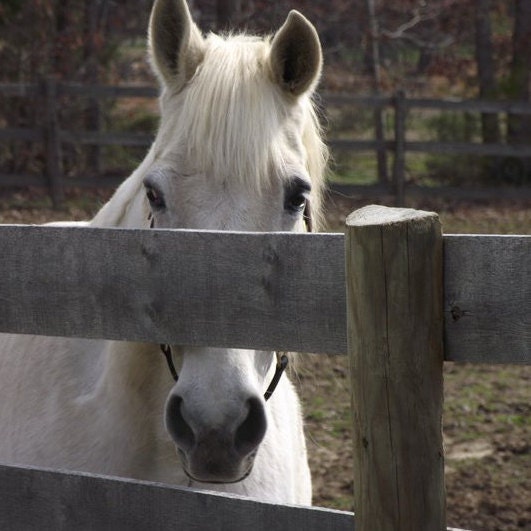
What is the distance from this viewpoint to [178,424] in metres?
2.34

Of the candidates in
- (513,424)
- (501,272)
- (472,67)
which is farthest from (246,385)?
(472,67)

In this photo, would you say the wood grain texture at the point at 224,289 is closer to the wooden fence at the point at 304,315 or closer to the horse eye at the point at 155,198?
the wooden fence at the point at 304,315

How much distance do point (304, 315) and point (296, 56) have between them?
3.87 ft

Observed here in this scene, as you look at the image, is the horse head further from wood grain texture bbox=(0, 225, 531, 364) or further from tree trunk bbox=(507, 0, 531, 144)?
tree trunk bbox=(507, 0, 531, 144)

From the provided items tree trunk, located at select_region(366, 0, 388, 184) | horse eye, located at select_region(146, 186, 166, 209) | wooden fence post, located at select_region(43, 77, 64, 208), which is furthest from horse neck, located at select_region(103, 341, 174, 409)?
tree trunk, located at select_region(366, 0, 388, 184)

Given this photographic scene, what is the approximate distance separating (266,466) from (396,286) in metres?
1.27

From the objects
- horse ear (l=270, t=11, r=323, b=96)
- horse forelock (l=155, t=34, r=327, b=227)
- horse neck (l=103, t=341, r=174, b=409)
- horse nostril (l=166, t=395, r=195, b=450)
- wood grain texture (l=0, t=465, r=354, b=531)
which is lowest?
wood grain texture (l=0, t=465, r=354, b=531)

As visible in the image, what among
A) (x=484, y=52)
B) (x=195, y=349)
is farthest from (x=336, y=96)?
(x=195, y=349)

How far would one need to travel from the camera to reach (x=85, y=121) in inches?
637

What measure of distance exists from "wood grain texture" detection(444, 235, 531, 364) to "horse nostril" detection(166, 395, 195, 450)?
0.70 m

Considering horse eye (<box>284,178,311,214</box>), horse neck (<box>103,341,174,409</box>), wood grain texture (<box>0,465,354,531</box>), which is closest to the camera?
wood grain texture (<box>0,465,354,531</box>)

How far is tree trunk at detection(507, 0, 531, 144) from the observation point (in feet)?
54.6

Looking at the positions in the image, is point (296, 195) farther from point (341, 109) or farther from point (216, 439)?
point (341, 109)

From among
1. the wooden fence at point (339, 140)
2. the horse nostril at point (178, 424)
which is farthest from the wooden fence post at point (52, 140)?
the horse nostril at point (178, 424)
